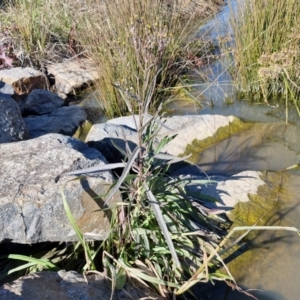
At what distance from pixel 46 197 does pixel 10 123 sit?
0.86 metres

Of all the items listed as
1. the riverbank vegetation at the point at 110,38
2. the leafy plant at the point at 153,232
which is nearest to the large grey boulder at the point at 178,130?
the riverbank vegetation at the point at 110,38

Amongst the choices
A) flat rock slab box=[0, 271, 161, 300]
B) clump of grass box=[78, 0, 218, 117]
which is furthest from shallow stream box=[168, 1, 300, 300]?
flat rock slab box=[0, 271, 161, 300]

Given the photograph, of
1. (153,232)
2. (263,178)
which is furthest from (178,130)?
(153,232)

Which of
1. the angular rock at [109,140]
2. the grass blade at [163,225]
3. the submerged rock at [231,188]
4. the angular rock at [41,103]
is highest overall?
the grass blade at [163,225]

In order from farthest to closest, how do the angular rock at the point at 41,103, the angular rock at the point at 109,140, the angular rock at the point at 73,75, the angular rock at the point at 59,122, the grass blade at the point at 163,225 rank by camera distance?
the angular rock at the point at 73,75 → the angular rock at the point at 41,103 → the angular rock at the point at 59,122 → the angular rock at the point at 109,140 → the grass blade at the point at 163,225

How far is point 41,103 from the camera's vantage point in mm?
3945

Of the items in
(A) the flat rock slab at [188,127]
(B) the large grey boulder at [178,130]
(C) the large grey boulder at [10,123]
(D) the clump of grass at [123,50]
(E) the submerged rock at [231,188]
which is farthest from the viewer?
(D) the clump of grass at [123,50]

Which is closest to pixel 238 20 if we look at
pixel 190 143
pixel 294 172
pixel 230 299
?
pixel 190 143

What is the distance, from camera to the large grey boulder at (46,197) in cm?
177

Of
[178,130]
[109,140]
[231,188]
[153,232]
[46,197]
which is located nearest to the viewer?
[46,197]

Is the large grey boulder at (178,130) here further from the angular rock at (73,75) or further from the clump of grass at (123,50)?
the angular rock at (73,75)

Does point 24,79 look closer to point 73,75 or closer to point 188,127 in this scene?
point 73,75

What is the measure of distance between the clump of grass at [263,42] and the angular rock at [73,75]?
141 centimetres

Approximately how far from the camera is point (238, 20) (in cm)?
362
